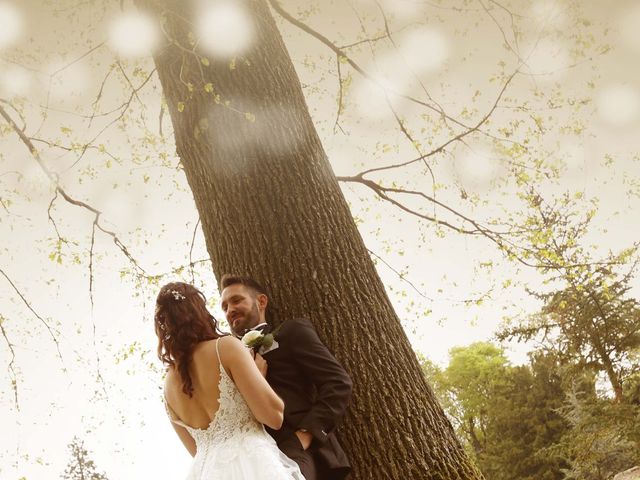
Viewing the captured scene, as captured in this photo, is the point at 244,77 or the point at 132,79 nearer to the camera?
the point at 244,77

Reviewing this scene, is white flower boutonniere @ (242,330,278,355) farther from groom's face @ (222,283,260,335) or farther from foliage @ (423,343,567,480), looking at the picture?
foliage @ (423,343,567,480)

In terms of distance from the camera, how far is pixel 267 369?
3346 mm

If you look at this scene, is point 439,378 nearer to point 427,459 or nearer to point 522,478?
point 522,478

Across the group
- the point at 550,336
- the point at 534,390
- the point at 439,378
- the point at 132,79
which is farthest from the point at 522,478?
the point at 132,79

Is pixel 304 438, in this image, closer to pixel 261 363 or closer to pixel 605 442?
pixel 261 363

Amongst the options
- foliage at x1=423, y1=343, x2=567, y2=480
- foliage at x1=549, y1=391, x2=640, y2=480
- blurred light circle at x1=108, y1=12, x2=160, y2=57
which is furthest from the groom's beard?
foliage at x1=423, y1=343, x2=567, y2=480

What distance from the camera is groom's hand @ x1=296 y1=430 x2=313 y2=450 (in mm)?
3086

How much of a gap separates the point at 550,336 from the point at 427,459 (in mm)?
20909

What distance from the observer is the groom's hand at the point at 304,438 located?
309cm

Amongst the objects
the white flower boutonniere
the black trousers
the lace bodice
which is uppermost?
the white flower boutonniere

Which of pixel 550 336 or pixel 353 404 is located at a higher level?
pixel 550 336

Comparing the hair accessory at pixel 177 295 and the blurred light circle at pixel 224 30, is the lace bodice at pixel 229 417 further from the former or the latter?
the blurred light circle at pixel 224 30

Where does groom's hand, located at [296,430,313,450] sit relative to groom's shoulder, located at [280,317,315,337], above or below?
below

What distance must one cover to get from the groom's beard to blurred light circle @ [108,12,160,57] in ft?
8.89
